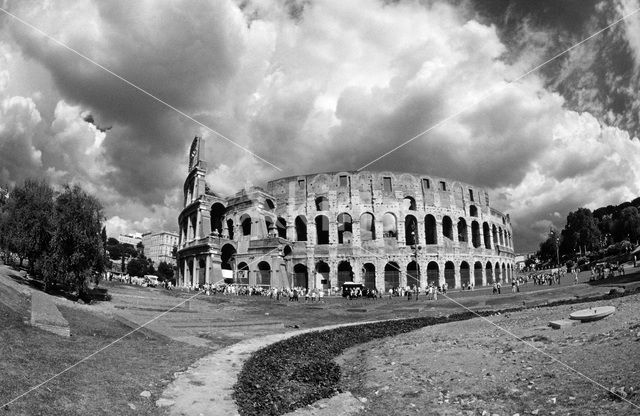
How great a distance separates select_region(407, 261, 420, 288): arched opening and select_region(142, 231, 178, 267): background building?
468 feet

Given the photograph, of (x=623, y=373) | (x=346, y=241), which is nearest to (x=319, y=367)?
(x=623, y=373)

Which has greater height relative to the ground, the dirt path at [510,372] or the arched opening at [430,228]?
the arched opening at [430,228]

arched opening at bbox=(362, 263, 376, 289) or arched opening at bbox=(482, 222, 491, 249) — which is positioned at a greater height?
arched opening at bbox=(482, 222, 491, 249)

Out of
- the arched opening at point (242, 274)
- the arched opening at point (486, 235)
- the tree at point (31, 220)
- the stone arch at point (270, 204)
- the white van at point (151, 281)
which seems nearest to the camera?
the tree at point (31, 220)

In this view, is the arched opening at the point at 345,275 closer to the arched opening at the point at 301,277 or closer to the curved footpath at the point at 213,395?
the arched opening at the point at 301,277

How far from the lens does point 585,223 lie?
8769 centimetres

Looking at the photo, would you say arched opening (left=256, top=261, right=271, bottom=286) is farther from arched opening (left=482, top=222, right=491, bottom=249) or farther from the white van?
arched opening (left=482, top=222, right=491, bottom=249)

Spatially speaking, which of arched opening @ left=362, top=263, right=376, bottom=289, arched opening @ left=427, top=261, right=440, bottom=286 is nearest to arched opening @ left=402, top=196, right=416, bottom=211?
arched opening @ left=427, top=261, right=440, bottom=286

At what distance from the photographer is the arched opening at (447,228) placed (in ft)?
177

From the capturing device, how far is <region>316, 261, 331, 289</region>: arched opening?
47.9 meters

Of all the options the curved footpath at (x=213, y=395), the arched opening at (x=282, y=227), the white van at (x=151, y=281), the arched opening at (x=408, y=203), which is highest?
the arched opening at (x=408, y=203)

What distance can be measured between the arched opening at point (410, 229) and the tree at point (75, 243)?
36.4 metres

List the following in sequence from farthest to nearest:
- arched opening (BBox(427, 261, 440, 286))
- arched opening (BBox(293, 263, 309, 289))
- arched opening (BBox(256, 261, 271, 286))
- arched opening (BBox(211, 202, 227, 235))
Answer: arched opening (BBox(211, 202, 227, 235)), arched opening (BBox(293, 263, 309, 289)), arched opening (BBox(427, 261, 440, 286)), arched opening (BBox(256, 261, 271, 286))

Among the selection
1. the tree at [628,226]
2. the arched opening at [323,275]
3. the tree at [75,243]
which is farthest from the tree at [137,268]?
the tree at [628,226]
